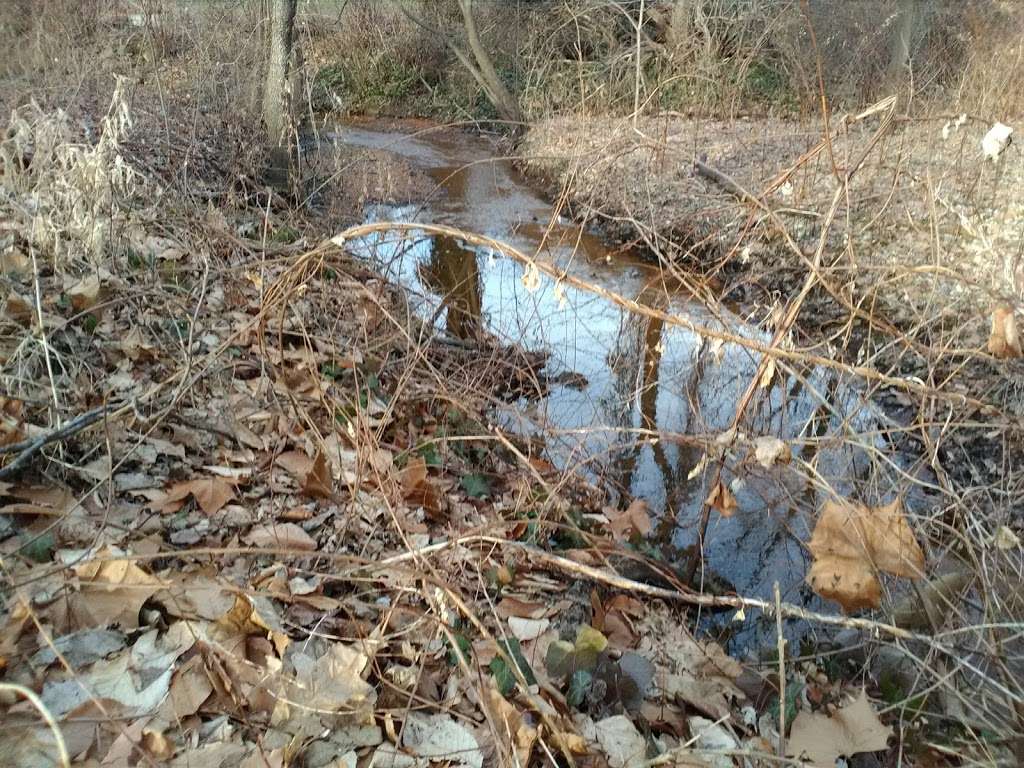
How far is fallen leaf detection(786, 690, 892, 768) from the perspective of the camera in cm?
229

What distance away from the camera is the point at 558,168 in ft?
34.1

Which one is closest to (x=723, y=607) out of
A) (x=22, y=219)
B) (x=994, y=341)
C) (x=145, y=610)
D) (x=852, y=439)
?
(x=852, y=439)

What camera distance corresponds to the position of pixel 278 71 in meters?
7.70

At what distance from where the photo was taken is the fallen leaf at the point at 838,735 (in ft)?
7.53

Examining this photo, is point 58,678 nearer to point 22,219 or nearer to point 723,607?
point 723,607

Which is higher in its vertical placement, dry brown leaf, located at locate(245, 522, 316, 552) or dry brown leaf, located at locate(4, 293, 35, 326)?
dry brown leaf, located at locate(4, 293, 35, 326)

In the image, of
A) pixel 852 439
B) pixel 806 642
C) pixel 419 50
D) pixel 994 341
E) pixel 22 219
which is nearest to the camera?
pixel 994 341

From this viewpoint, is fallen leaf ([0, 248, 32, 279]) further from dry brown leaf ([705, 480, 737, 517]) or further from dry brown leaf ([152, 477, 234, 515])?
dry brown leaf ([705, 480, 737, 517])

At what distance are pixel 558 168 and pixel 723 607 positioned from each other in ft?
25.9

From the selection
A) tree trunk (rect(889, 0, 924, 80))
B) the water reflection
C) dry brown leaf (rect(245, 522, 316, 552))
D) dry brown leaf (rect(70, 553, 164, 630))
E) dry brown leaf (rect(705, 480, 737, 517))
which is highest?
tree trunk (rect(889, 0, 924, 80))

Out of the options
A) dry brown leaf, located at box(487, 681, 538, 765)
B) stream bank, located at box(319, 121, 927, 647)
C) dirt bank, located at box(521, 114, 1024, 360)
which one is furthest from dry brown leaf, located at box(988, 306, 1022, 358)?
dirt bank, located at box(521, 114, 1024, 360)

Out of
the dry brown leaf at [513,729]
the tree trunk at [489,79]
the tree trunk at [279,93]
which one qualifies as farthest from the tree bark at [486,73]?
the dry brown leaf at [513,729]

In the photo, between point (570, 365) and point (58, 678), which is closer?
point (58, 678)

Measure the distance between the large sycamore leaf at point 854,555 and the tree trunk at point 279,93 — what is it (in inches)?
248
